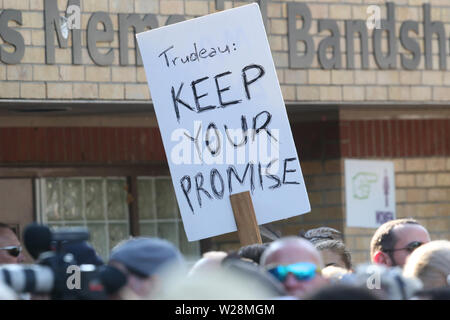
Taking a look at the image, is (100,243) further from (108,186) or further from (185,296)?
(185,296)

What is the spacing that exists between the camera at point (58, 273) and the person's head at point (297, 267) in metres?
0.52

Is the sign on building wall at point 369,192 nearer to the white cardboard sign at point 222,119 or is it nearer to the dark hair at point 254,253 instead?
the white cardboard sign at point 222,119

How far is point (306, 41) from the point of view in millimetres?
8484

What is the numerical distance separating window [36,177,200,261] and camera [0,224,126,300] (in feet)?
16.8

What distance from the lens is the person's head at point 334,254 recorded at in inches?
Answer: 225

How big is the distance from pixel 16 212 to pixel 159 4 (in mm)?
1906

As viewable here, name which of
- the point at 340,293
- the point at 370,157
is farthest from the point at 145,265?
the point at 370,157

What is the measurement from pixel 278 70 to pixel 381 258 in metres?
3.13

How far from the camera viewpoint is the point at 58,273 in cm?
338

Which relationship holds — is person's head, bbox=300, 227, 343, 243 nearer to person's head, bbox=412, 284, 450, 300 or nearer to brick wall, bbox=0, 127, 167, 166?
person's head, bbox=412, 284, 450, 300

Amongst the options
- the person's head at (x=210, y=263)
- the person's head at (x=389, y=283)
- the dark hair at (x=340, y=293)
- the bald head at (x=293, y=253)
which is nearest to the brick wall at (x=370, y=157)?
the person's head at (x=210, y=263)

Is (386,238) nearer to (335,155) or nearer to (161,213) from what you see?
(335,155)

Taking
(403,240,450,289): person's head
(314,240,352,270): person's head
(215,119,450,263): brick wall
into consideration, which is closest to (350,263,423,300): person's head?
(403,240,450,289): person's head

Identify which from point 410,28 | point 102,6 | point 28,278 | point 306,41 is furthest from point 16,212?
point 28,278
